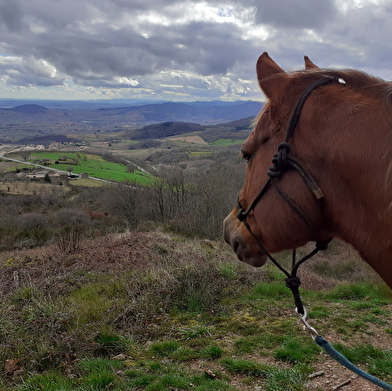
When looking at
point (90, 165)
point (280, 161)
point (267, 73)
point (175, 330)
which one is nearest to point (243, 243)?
point (280, 161)

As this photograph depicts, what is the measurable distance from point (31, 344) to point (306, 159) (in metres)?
4.58

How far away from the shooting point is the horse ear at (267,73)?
5.36 ft

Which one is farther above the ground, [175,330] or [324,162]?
[324,162]

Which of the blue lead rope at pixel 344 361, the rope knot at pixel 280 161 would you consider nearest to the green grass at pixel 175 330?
the blue lead rope at pixel 344 361

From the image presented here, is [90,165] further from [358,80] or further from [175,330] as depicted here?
[358,80]

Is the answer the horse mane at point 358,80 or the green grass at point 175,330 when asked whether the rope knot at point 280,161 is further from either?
the green grass at point 175,330

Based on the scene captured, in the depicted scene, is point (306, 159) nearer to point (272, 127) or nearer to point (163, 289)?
point (272, 127)

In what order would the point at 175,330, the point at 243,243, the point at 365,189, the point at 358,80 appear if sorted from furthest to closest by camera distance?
the point at 175,330
the point at 243,243
the point at 358,80
the point at 365,189

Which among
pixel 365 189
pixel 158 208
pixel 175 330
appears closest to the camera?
pixel 365 189

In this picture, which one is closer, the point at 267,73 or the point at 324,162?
the point at 324,162

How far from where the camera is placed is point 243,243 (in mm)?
1888

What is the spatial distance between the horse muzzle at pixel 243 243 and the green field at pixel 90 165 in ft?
158

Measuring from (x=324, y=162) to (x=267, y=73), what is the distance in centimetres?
64

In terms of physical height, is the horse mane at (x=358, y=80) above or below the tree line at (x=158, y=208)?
above
